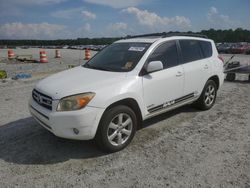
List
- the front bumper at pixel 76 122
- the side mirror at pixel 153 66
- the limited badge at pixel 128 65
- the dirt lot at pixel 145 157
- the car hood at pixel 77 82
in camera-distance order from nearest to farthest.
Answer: the dirt lot at pixel 145 157, the front bumper at pixel 76 122, the car hood at pixel 77 82, the side mirror at pixel 153 66, the limited badge at pixel 128 65

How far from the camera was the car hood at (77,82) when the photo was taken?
12.5 feet

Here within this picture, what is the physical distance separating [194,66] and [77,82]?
104 inches

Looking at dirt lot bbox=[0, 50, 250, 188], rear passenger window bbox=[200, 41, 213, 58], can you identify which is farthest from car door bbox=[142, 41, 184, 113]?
Result: rear passenger window bbox=[200, 41, 213, 58]

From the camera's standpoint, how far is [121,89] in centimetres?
398

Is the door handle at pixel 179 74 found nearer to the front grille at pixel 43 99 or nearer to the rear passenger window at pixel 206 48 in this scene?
the rear passenger window at pixel 206 48

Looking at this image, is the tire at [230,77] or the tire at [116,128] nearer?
the tire at [116,128]

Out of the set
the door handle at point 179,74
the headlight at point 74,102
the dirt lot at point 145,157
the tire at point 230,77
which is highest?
the door handle at point 179,74

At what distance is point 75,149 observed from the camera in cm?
421

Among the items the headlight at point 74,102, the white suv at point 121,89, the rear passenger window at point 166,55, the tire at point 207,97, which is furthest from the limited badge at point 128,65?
the tire at point 207,97

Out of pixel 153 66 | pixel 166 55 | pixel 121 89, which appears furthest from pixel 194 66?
pixel 121 89

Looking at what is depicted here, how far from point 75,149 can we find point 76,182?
951 mm

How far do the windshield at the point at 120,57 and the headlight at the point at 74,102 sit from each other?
3.29ft

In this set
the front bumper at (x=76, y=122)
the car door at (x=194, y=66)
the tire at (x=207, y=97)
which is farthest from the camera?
the tire at (x=207, y=97)

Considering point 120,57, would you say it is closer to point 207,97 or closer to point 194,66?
point 194,66
